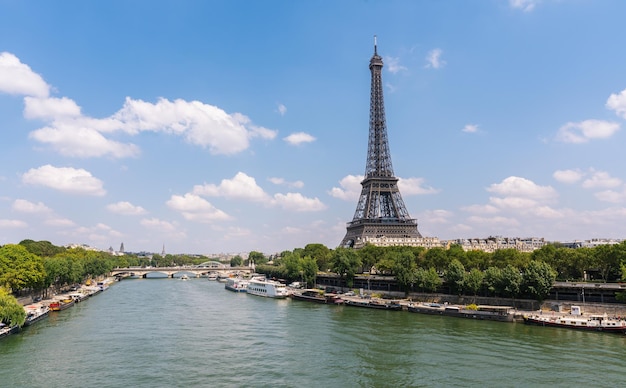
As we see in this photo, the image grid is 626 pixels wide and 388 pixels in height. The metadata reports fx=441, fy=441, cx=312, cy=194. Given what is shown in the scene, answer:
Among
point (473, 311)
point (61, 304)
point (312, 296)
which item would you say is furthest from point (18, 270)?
point (473, 311)

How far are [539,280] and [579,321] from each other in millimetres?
7252

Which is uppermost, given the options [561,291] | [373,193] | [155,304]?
[373,193]

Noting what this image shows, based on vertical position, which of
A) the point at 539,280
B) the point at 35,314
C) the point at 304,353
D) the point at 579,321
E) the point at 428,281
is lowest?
the point at 304,353

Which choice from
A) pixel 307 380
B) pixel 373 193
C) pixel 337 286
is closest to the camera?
pixel 307 380

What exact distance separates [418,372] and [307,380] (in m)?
7.14

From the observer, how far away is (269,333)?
41344 millimetres

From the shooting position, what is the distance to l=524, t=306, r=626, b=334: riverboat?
3900cm

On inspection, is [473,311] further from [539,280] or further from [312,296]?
[312,296]

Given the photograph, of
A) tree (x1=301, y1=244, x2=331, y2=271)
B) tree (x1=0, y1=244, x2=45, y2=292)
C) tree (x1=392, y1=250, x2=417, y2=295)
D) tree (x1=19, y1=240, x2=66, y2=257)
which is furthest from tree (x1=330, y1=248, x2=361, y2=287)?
tree (x1=19, y1=240, x2=66, y2=257)

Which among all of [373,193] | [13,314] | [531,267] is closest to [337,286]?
[373,193]

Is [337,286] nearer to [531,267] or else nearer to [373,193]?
[373,193]

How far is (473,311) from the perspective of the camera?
48562mm

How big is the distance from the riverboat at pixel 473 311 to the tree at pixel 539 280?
10.1 feet

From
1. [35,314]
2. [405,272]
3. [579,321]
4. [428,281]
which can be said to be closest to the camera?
[579,321]
